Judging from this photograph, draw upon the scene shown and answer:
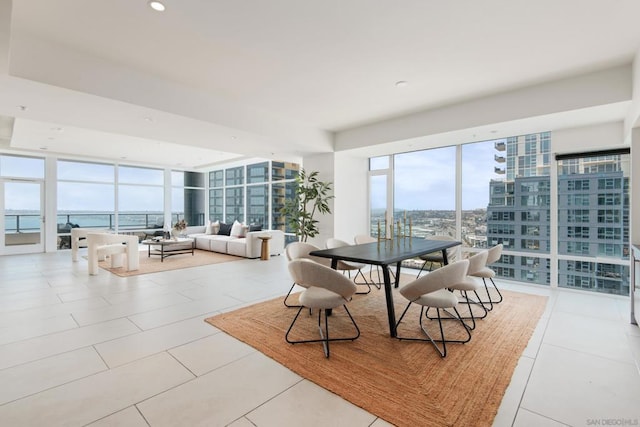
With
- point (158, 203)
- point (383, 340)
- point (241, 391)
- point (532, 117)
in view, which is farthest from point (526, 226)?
point (158, 203)

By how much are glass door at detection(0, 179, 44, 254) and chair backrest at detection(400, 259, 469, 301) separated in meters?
10.3

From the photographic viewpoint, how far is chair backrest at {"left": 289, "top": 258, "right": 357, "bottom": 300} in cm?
257

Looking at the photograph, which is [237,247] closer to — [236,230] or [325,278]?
[236,230]

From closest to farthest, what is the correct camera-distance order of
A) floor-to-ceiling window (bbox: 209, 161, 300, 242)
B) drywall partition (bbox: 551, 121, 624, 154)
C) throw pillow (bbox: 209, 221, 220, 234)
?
drywall partition (bbox: 551, 121, 624, 154), floor-to-ceiling window (bbox: 209, 161, 300, 242), throw pillow (bbox: 209, 221, 220, 234)

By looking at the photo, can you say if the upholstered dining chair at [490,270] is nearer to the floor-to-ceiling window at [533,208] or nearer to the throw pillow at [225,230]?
the floor-to-ceiling window at [533,208]

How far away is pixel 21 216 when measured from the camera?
26.4 feet

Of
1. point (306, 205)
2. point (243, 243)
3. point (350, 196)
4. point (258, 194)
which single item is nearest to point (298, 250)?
point (306, 205)

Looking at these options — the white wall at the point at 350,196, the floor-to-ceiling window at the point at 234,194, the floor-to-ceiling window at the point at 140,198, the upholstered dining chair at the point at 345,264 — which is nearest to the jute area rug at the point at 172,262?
the floor-to-ceiling window at the point at 234,194

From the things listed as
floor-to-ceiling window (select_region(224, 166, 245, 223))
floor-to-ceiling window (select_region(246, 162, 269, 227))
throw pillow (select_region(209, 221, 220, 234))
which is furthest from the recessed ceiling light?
floor-to-ceiling window (select_region(224, 166, 245, 223))

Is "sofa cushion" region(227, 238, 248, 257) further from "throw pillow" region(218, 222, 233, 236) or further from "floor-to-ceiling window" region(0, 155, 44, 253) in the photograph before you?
"floor-to-ceiling window" region(0, 155, 44, 253)

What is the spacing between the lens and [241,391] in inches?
79.7

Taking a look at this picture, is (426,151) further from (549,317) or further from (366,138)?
(549,317)

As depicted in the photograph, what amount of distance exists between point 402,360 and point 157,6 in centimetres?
360

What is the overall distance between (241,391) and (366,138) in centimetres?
499
